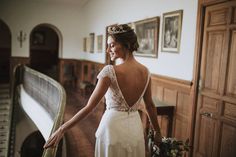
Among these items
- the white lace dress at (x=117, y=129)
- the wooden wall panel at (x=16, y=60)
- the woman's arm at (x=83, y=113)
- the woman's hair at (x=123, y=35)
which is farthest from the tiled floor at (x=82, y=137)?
the wooden wall panel at (x=16, y=60)

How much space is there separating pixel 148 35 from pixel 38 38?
8.39 meters

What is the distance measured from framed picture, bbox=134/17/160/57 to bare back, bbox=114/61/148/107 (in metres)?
2.66

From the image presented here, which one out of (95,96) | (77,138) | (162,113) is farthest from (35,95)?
(95,96)

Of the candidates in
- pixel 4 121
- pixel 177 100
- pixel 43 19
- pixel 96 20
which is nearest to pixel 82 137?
pixel 177 100

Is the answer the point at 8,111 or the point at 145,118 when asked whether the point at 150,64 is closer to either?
the point at 145,118

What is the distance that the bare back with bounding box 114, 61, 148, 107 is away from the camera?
5.12 ft

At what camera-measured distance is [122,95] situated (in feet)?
5.21

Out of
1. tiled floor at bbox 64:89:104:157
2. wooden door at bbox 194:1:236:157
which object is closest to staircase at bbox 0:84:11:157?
tiled floor at bbox 64:89:104:157

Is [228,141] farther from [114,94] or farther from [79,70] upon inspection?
[79,70]

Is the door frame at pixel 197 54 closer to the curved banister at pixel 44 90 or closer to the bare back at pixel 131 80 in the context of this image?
the bare back at pixel 131 80

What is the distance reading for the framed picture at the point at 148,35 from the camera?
4230 mm

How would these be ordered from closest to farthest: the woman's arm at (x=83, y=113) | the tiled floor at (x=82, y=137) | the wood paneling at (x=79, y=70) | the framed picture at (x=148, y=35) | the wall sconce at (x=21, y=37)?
1. the woman's arm at (x=83, y=113)
2. the tiled floor at (x=82, y=137)
3. the framed picture at (x=148, y=35)
4. the wood paneling at (x=79, y=70)
5. the wall sconce at (x=21, y=37)

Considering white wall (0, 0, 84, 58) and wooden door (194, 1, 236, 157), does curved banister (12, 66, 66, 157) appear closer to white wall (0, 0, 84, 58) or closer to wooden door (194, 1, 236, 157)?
wooden door (194, 1, 236, 157)

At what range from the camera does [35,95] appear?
543cm
